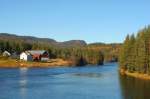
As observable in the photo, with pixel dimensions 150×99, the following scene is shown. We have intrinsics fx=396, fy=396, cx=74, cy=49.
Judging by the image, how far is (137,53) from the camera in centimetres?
13475

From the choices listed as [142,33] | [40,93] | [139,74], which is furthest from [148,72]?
[40,93]

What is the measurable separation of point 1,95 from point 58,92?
1316cm

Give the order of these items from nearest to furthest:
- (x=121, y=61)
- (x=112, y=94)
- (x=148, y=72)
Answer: (x=112, y=94), (x=148, y=72), (x=121, y=61)

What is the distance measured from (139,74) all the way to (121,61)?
25.7m

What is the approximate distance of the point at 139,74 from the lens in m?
130

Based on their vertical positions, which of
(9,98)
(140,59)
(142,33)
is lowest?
(9,98)

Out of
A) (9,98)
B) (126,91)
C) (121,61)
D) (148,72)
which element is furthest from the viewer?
(121,61)

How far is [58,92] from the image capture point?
87000 millimetres

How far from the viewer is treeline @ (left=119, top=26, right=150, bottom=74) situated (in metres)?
128

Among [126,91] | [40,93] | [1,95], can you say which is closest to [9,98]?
[1,95]

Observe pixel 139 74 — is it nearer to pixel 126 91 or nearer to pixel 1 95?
pixel 126 91

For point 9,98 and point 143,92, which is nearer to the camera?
point 9,98

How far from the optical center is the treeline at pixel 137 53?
421ft

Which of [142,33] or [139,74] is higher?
[142,33]
